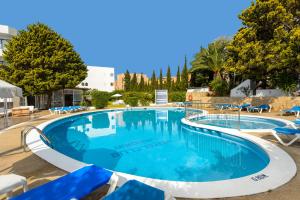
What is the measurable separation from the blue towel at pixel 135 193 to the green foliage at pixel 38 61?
70.3 feet

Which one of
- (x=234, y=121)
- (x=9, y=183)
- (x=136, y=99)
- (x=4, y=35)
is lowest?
(x=234, y=121)

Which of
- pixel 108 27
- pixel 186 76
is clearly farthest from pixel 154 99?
pixel 108 27

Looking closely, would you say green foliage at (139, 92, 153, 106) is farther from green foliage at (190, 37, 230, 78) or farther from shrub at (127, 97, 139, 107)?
green foliage at (190, 37, 230, 78)

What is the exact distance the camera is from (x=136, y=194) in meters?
2.90

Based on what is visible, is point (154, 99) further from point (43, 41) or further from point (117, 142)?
point (117, 142)

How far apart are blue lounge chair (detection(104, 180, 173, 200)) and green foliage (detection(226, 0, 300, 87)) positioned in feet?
52.1

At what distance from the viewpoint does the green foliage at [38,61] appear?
68.8 feet

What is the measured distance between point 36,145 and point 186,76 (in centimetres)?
3660

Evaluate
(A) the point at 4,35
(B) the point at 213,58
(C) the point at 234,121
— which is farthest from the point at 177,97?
(A) the point at 4,35

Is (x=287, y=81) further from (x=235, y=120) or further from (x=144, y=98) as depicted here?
(x=144, y=98)

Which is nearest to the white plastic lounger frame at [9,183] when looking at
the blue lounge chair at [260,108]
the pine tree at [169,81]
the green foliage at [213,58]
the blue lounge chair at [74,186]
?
the blue lounge chair at [74,186]

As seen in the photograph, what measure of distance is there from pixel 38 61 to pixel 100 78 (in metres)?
23.3

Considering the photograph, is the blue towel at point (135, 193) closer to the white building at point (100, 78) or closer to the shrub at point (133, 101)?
the shrub at point (133, 101)

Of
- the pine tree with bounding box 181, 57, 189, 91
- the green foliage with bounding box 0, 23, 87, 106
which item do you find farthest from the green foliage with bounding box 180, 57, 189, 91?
the green foliage with bounding box 0, 23, 87, 106
